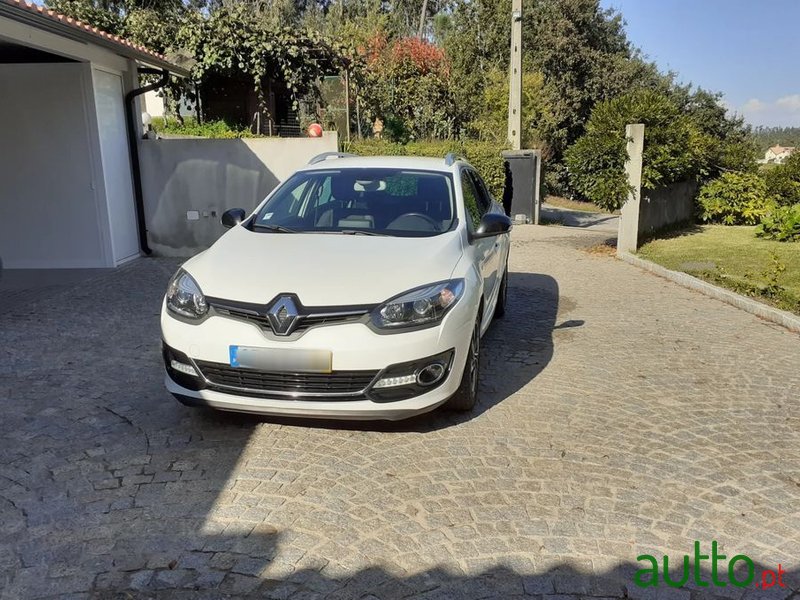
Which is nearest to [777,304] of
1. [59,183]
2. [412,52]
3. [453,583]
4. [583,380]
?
[583,380]

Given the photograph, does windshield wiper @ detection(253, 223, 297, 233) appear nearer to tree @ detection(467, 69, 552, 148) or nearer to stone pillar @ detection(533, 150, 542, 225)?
stone pillar @ detection(533, 150, 542, 225)

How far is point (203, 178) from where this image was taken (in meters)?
10.3

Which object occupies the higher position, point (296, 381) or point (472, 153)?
point (472, 153)

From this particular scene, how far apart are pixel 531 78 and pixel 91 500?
2639 centimetres

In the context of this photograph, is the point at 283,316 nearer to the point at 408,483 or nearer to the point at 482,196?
the point at 408,483

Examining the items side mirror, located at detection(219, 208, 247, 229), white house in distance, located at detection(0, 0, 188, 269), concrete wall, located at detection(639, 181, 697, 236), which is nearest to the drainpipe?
white house in distance, located at detection(0, 0, 188, 269)

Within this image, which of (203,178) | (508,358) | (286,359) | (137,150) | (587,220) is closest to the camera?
(286,359)

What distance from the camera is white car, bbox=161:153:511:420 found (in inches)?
139

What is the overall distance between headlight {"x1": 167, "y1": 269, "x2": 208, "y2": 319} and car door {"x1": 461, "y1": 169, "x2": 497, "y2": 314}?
197 centimetres

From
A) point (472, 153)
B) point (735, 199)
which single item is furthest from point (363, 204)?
point (735, 199)

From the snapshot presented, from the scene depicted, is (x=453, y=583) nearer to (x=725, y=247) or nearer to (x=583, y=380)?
(x=583, y=380)

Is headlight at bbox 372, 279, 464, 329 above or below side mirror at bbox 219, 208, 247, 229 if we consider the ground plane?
below

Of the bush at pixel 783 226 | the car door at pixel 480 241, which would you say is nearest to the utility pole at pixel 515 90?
the bush at pixel 783 226

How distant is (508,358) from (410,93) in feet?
63.7
